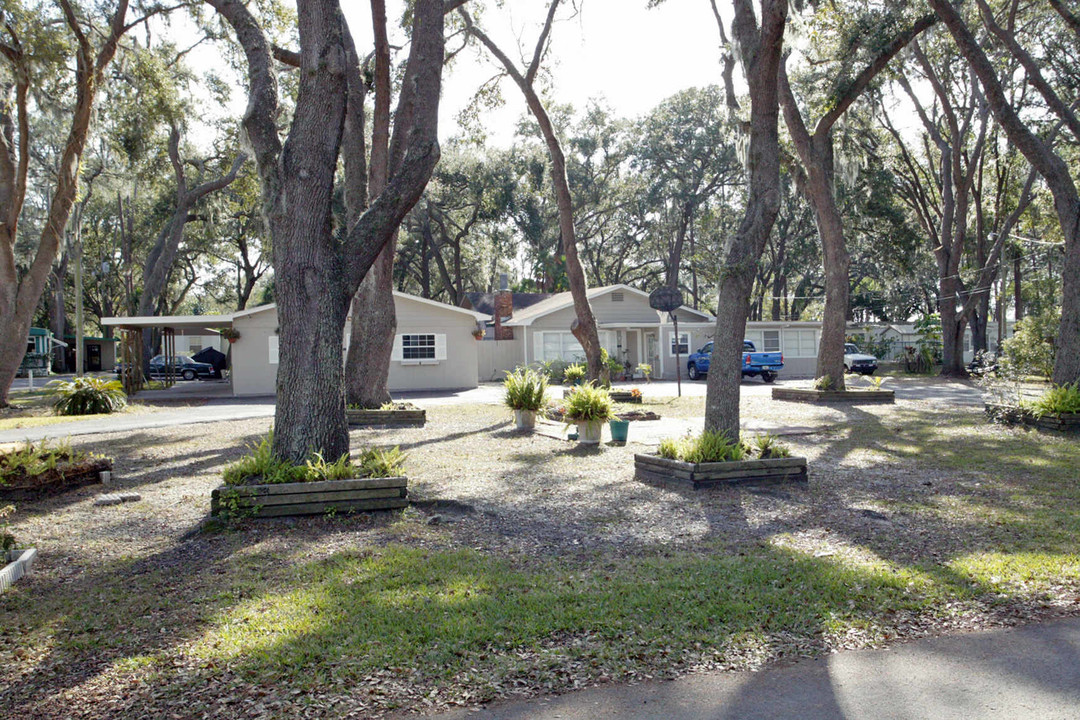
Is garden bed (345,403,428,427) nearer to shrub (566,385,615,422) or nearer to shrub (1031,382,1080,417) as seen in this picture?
shrub (566,385,615,422)

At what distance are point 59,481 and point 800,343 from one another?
3201 cm

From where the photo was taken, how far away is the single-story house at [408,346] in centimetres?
2467

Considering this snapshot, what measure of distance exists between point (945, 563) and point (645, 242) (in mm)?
43295

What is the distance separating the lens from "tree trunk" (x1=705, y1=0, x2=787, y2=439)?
8594 millimetres

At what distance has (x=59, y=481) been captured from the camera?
8094 millimetres

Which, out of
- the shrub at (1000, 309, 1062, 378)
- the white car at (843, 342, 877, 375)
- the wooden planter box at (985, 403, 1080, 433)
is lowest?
the wooden planter box at (985, 403, 1080, 433)

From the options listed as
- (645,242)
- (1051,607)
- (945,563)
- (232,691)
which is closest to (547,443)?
(945,563)

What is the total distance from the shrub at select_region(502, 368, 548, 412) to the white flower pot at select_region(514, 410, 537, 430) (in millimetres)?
92

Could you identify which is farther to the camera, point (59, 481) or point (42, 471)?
point (59, 481)

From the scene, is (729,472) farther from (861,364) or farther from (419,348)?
(861,364)

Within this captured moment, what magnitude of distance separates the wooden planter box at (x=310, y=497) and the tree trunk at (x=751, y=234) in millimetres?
3634

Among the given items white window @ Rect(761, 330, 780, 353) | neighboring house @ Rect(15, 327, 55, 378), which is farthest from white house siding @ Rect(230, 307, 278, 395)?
neighboring house @ Rect(15, 327, 55, 378)

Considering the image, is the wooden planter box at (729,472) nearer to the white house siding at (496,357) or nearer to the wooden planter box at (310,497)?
the wooden planter box at (310,497)

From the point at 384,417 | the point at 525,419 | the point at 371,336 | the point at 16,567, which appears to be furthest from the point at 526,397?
the point at 16,567
